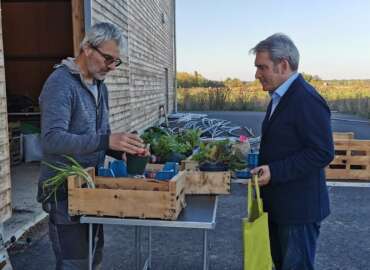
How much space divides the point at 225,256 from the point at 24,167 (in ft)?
15.5

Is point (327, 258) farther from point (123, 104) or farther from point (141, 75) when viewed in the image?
point (141, 75)

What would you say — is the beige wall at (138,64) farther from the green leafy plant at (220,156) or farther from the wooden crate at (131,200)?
the wooden crate at (131,200)

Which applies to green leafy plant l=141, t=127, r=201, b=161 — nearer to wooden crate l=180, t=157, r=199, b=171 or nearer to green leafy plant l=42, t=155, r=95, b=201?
wooden crate l=180, t=157, r=199, b=171

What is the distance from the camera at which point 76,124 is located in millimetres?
2291

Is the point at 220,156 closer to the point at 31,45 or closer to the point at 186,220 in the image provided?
the point at 186,220

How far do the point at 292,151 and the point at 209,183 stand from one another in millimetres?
576

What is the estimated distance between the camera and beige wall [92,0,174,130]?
788 centimetres

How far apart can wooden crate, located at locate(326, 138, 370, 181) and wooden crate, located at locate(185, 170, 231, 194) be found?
4668 millimetres

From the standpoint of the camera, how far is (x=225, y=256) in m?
4.23

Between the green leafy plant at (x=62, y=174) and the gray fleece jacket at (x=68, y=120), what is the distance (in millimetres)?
23

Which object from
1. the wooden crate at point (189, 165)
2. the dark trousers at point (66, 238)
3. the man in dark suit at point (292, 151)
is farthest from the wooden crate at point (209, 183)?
the dark trousers at point (66, 238)

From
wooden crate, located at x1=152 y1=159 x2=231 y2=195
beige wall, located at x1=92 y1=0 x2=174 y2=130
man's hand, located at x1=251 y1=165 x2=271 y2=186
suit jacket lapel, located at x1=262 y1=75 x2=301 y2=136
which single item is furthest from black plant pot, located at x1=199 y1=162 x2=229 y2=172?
beige wall, located at x1=92 y1=0 x2=174 y2=130

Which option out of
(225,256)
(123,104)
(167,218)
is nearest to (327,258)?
(225,256)

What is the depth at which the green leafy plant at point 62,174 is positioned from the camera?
229 centimetres
